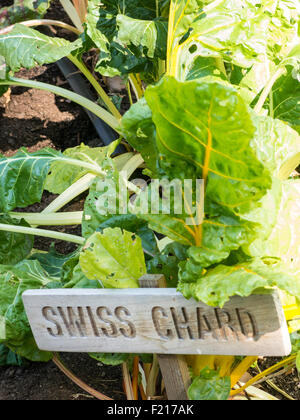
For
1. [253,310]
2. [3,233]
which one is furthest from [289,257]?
[3,233]

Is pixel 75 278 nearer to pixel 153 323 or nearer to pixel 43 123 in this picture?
pixel 153 323

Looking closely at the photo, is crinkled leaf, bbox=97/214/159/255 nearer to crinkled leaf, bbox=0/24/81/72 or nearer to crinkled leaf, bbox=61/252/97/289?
crinkled leaf, bbox=61/252/97/289

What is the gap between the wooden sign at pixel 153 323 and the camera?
3.38 feet

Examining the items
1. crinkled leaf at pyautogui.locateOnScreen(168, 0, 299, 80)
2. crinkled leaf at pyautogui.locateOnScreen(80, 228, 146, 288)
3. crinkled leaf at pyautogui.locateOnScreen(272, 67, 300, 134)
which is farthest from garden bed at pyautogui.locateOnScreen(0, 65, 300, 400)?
crinkled leaf at pyautogui.locateOnScreen(168, 0, 299, 80)

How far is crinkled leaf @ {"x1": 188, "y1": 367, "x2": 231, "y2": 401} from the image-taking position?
1.17 m

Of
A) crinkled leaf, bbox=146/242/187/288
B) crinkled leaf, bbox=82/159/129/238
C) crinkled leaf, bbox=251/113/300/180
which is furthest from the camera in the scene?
crinkled leaf, bbox=82/159/129/238

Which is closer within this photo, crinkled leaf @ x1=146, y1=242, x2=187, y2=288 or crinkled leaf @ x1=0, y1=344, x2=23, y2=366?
crinkled leaf @ x1=146, y1=242, x2=187, y2=288

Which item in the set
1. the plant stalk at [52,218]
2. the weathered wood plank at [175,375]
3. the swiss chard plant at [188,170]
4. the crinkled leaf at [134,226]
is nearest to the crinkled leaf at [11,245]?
the swiss chard plant at [188,170]

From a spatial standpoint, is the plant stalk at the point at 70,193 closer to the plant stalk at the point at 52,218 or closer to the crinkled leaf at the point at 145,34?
the plant stalk at the point at 52,218

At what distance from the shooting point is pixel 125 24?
1.80 m

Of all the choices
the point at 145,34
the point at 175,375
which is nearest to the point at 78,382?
the point at 175,375

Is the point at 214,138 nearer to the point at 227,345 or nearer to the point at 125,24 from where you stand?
the point at 227,345

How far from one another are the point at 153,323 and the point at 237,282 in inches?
8.9

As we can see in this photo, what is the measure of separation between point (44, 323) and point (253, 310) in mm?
458
